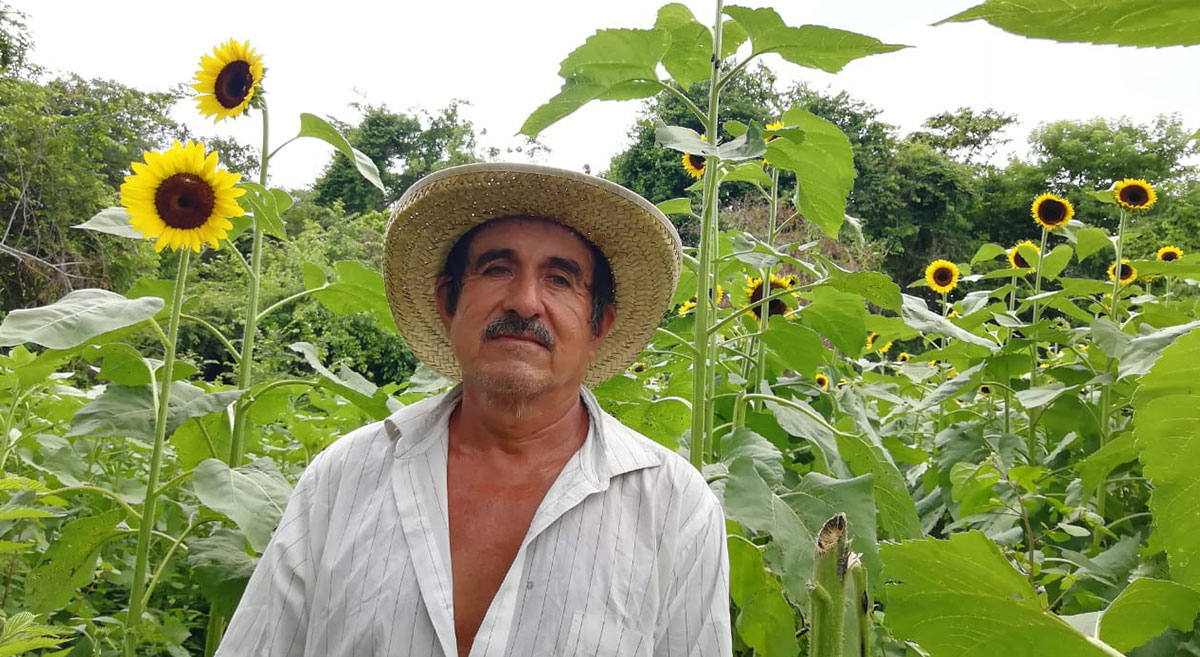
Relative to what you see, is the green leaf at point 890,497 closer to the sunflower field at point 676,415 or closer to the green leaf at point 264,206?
the sunflower field at point 676,415

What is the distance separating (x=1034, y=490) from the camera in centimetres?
222

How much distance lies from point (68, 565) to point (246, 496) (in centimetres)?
46

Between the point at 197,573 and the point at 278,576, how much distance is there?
0.34 metres

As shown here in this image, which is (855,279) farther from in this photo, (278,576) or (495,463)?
(278,576)

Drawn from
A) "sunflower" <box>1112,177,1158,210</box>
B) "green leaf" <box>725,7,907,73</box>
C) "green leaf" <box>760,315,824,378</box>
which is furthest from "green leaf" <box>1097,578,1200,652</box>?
"sunflower" <box>1112,177,1158,210</box>

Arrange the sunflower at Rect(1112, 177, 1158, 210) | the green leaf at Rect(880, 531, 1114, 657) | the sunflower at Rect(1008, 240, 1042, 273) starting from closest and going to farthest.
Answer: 1. the green leaf at Rect(880, 531, 1114, 657)
2. the sunflower at Rect(1112, 177, 1158, 210)
3. the sunflower at Rect(1008, 240, 1042, 273)

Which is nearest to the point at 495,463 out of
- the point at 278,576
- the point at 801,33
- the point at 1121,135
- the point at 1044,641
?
the point at 278,576

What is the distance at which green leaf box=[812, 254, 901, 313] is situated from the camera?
2.00 m

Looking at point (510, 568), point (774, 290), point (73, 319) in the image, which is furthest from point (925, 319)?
point (73, 319)

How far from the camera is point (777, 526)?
184 cm

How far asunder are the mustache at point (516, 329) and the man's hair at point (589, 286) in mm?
227

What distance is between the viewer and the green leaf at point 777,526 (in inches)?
71.2

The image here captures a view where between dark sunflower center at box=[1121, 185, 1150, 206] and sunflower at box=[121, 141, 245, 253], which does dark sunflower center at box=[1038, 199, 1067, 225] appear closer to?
dark sunflower center at box=[1121, 185, 1150, 206]

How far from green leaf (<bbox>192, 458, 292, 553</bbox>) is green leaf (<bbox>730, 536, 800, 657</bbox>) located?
999 mm
